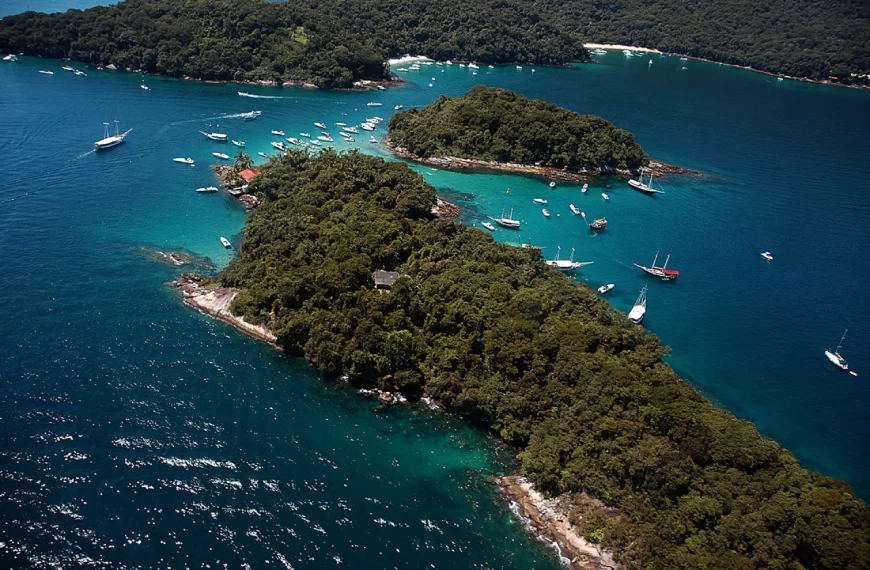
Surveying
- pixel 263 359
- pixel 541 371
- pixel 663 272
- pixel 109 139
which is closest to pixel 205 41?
pixel 109 139

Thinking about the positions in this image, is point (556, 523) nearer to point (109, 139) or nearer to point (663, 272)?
point (663, 272)

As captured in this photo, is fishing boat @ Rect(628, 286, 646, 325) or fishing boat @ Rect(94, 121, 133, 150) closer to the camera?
fishing boat @ Rect(628, 286, 646, 325)

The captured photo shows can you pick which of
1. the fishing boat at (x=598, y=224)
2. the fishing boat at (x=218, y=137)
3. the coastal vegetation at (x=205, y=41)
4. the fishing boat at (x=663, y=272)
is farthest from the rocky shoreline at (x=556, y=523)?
the coastal vegetation at (x=205, y=41)

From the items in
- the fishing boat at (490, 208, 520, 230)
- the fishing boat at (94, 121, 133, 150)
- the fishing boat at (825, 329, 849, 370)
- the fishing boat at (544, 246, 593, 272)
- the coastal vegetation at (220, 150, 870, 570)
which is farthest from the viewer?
the fishing boat at (94, 121, 133, 150)

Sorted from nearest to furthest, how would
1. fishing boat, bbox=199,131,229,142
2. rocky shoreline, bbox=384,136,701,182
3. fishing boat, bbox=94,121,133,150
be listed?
fishing boat, bbox=94,121,133,150 < fishing boat, bbox=199,131,229,142 < rocky shoreline, bbox=384,136,701,182

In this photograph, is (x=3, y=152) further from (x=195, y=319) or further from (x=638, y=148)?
(x=638, y=148)

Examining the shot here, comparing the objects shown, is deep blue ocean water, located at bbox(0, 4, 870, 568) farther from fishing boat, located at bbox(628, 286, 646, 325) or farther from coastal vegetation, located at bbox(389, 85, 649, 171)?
coastal vegetation, located at bbox(389, 85, 649, 171)

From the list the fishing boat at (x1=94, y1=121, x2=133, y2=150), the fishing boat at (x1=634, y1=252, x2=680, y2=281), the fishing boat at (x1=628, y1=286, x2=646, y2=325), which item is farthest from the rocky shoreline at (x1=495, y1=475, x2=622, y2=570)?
the fishing boat at (x1=94, y1=121, x2=133, y2=150)
